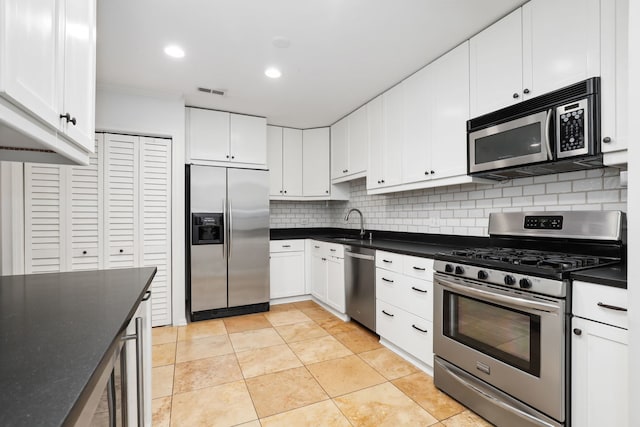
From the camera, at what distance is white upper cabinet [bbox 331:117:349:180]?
4035mm

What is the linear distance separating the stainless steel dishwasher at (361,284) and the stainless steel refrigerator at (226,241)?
1101 mm

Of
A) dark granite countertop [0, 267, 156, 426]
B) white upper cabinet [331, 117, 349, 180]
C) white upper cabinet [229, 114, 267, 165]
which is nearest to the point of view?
dark granite countertop [0, 267, 156, 426]

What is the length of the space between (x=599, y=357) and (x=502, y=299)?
44cm

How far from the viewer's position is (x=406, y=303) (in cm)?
255

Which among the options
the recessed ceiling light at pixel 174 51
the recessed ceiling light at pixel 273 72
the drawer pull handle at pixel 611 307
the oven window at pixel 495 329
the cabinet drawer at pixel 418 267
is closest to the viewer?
the drawer pull handle at pixel 611 307

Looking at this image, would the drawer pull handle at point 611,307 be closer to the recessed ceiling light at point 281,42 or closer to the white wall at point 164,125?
the recessed ceiling light at point 281,42

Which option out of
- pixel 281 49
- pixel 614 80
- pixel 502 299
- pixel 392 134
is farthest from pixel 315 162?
pixel 614 80

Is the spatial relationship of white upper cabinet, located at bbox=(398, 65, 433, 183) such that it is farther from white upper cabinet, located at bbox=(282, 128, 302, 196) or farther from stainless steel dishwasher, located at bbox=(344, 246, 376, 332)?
white upper cabinet, located at bbox=(282, 128, 302, 196)

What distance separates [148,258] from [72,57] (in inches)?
103

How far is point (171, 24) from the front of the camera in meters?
2.16

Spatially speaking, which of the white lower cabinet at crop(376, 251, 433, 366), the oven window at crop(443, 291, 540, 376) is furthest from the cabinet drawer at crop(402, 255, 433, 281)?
the oven window at crop(443, 291, 540, 376)

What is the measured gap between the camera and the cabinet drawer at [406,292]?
2.33 m

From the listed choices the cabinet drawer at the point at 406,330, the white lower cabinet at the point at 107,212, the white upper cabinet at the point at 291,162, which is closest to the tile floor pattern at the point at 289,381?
the cabinet drawer at the point at 406,330

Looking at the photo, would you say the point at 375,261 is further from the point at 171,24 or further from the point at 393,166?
the point at 171,24
